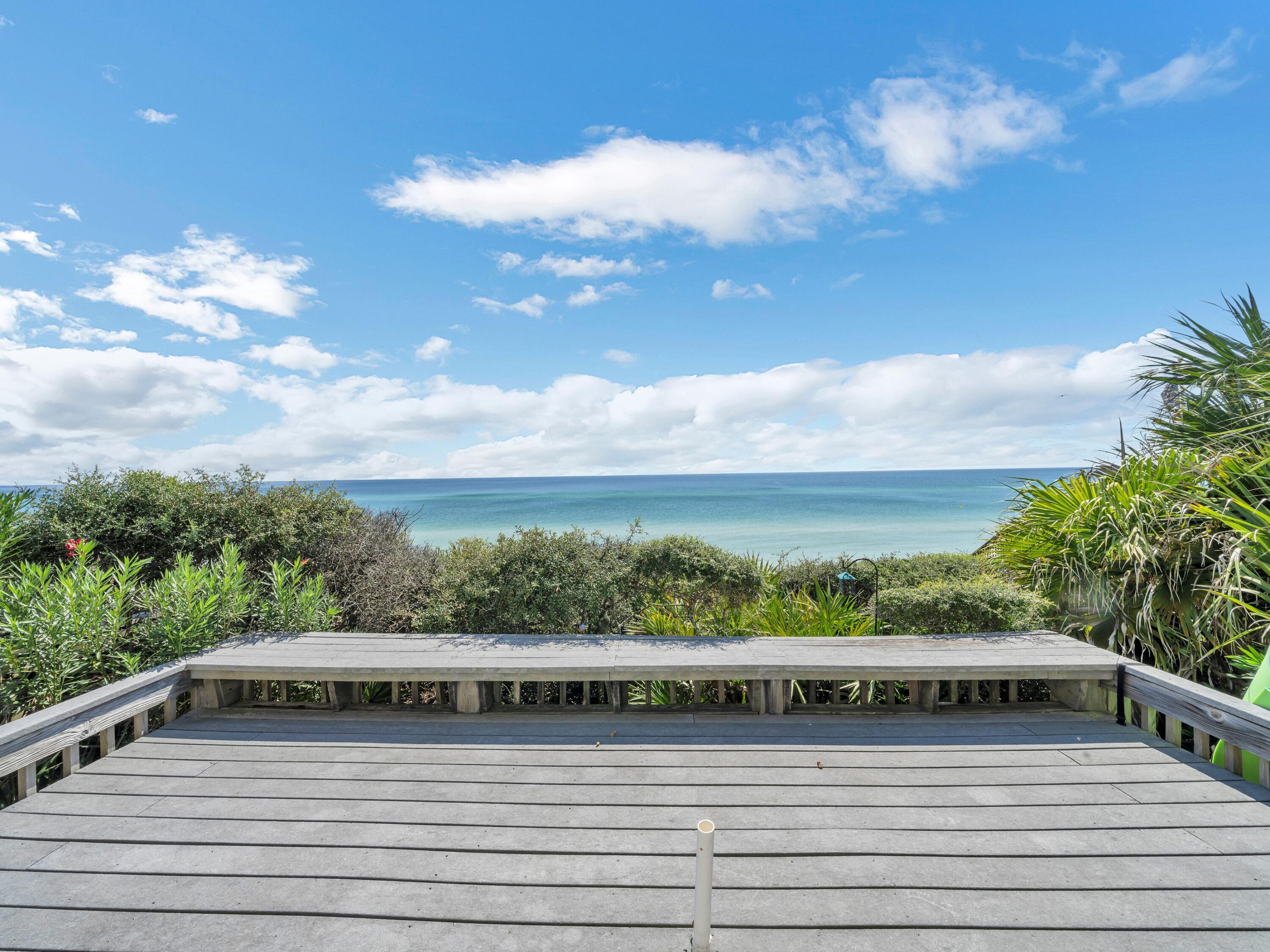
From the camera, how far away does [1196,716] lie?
2.71 m

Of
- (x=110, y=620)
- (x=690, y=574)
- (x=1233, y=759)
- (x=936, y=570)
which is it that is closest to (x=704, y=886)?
(x=690, y=574)

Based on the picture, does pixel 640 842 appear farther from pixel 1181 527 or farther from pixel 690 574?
pixel 1181 527

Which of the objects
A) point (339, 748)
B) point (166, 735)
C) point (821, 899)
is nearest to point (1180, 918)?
A: point (821, 899)

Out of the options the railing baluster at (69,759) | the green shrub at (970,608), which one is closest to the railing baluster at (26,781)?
the railing baluster at (69,759)

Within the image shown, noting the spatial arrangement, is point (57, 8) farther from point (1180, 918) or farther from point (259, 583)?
point (1180, 918)

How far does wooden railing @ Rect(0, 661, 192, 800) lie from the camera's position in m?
2.43

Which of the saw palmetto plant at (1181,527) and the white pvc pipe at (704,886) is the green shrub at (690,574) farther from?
the white pvc pipe at (704,886)

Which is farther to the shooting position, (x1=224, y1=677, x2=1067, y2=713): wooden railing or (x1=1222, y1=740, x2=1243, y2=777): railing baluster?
(x1=224, y1=677, x2=1067, y2=713): wooden railing

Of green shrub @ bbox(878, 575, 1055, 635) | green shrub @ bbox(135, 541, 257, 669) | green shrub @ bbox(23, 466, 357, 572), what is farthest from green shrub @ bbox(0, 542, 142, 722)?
green shrub @ bbox(878, 575, 1055, 635)

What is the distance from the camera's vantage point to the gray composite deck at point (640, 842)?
168 cm

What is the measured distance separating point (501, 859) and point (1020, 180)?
11.2m

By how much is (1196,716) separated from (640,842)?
9.71 feet

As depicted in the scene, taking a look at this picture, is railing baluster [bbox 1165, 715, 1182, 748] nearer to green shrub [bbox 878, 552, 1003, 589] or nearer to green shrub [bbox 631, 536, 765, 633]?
green shrub [bbox 878, 552, 1003, 589]

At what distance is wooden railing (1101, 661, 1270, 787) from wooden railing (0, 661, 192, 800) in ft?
18.6
